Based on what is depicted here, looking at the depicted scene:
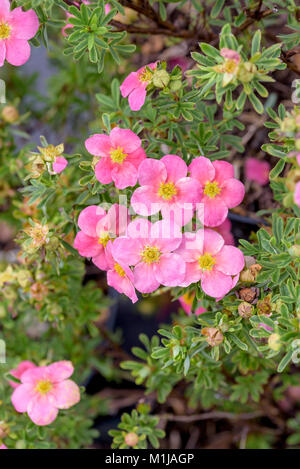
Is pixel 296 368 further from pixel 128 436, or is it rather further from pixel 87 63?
pixel 87 63

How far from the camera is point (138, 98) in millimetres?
918

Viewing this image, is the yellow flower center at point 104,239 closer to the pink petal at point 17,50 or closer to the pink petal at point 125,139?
the pink petal at point 125,139

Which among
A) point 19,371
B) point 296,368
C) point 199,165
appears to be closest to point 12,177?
point 19,371

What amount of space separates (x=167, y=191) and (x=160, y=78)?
0.20m

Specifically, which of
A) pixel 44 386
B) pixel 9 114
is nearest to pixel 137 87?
pixel 9 114

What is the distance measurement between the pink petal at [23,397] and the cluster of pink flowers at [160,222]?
38 centimetres

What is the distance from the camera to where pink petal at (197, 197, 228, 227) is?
34.9 inches

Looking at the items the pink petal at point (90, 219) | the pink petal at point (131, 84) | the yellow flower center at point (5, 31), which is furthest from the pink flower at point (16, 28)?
the pink petal at point (90, 219)

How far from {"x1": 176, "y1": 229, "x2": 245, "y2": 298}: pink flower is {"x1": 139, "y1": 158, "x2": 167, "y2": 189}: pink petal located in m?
0.11

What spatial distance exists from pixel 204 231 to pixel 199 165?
0.11 meters

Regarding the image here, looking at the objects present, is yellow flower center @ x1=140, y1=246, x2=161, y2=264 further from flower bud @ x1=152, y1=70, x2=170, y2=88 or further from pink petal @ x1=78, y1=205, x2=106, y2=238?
flower bud @ x1=152, y1=70, x2=170, y2=88

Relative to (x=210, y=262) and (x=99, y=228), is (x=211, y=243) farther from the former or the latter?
(x=99, y=228)

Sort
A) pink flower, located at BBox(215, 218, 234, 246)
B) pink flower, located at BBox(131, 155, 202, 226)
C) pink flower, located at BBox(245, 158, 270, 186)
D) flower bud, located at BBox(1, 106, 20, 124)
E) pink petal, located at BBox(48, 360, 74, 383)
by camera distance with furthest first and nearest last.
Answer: pink flower, located at BBox(245, 158, 270, 186) < flower bud, located at BBox(1, 106, 20, 124) < pink petal, located at BBox(48, 360, 74, 383) < pink flower, located at BBox(215, 218, 234, 246) < pink flower, located at BBox(131, 155, 202, 226)

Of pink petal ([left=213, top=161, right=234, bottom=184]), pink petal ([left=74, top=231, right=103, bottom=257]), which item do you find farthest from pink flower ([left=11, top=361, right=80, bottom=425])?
pink petal ([left=213, top=161, right=234, bottom=184])
